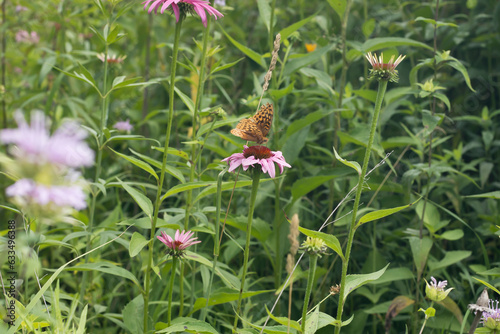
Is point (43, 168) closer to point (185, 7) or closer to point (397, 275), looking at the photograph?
point (185, 7)

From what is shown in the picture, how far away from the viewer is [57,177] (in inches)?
16.0

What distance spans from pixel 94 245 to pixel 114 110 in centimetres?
130

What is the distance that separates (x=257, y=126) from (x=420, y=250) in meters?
0.77

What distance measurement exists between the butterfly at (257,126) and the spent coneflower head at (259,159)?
0.17 ft

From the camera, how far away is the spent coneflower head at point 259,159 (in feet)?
3.15

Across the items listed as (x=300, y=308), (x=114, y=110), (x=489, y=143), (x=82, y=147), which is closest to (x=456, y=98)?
(x=489, y=143)

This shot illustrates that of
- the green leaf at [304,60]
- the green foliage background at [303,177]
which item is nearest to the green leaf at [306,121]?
the green foliage background at [303,177]

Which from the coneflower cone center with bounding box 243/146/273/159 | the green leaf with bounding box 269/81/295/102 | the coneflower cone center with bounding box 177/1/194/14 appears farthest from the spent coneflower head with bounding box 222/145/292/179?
the green leaf with bounding box 269/81/295/102

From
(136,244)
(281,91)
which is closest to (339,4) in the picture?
(281,91)

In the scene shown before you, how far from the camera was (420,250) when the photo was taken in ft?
4.77

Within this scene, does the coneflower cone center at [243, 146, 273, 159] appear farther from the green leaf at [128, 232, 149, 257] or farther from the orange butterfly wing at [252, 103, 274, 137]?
the green leaf at [128, 232, 149, 257]

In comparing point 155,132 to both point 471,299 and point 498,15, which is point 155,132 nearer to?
point 471,299

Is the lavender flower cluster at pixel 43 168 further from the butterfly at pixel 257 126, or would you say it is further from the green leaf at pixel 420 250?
the green leaf at pixel 420 250

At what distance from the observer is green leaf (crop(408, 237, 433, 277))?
1.42 metres
